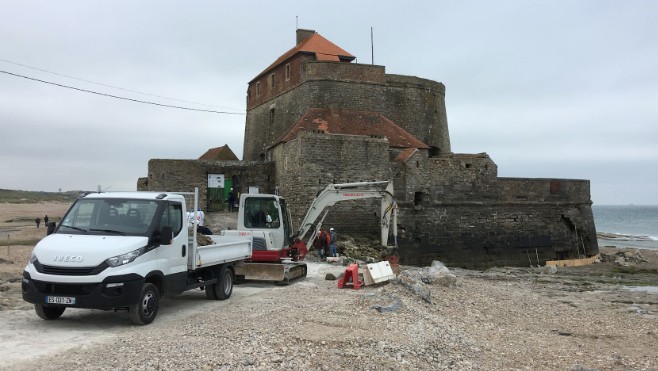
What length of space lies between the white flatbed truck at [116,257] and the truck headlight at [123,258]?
13mm

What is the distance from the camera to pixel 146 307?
7730mm

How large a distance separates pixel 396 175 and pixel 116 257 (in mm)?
18241

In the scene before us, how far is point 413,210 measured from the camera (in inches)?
976

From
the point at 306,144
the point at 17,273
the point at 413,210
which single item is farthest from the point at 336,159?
the point at 17,273

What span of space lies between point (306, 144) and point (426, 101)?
13166mm

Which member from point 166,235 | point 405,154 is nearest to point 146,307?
point 166,235

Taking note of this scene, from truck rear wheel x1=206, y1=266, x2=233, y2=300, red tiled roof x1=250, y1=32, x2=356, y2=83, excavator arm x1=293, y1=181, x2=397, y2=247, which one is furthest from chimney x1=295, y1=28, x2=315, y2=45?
truck rear wheel x1=206, y1=266, x2=233, y2=300

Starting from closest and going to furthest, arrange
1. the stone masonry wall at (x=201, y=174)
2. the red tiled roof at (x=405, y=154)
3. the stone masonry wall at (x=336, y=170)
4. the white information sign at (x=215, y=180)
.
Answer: the stone masonry wall at (x=336, y=170) < the red tiled roof at (x=405, y=154) < the stone masonry wall at (x=201, y=174) < the white information sign at (x=215, y=180)

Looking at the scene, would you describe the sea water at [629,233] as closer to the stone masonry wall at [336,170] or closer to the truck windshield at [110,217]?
the stone masonry wall at [336,170]

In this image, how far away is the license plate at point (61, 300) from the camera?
7.10 m

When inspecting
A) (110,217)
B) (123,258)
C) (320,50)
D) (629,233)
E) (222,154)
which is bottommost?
(629,233)

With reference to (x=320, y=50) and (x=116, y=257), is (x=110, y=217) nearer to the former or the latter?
(x=116, y=257)

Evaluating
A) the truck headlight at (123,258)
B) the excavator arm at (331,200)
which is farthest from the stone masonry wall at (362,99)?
the truck headlight at (123,258)

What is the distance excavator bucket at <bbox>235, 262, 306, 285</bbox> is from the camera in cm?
1226
